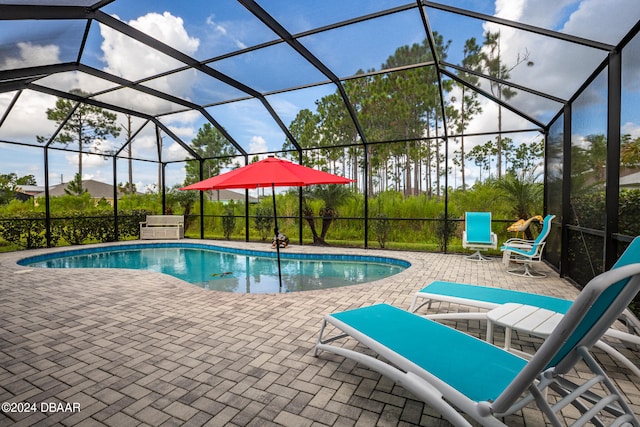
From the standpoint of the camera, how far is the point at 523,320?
2.38 metres

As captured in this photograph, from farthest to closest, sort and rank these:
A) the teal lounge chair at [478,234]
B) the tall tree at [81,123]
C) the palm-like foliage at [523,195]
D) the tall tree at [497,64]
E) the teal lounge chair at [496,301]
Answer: the tall tree at [81,123], the palm-like foliage at [523,195], the teal lounge chair at [478,234], the tall tree at [497,64], the teal lounge chair at [496,301]

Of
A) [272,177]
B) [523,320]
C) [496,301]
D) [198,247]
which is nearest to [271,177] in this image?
[272,177]

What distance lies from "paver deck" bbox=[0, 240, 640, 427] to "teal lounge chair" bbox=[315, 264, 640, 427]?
0.28m

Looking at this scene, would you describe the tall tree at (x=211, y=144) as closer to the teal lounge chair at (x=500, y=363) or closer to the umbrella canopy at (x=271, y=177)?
the umbrella canopy at (x=271, y=177)

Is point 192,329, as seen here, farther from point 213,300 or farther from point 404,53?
point 404,53

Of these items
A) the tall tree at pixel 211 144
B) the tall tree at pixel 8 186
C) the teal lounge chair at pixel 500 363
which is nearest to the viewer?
the teal lounge chair at pixel 500 363

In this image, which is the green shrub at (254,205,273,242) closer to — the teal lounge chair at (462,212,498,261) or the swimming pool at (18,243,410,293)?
the swimming pool at (18,243,410,293)

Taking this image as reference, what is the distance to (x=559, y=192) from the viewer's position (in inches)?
251

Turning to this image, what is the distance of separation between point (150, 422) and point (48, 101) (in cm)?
1025

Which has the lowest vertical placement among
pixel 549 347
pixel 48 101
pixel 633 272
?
pixel 549 347

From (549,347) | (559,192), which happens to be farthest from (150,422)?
(559,192)

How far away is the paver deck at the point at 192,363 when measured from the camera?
6.43ft

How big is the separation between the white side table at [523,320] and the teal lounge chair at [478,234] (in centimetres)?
521

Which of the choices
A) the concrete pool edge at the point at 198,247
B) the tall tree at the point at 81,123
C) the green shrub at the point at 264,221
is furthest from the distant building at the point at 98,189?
the green shrub at the point at 264,221
